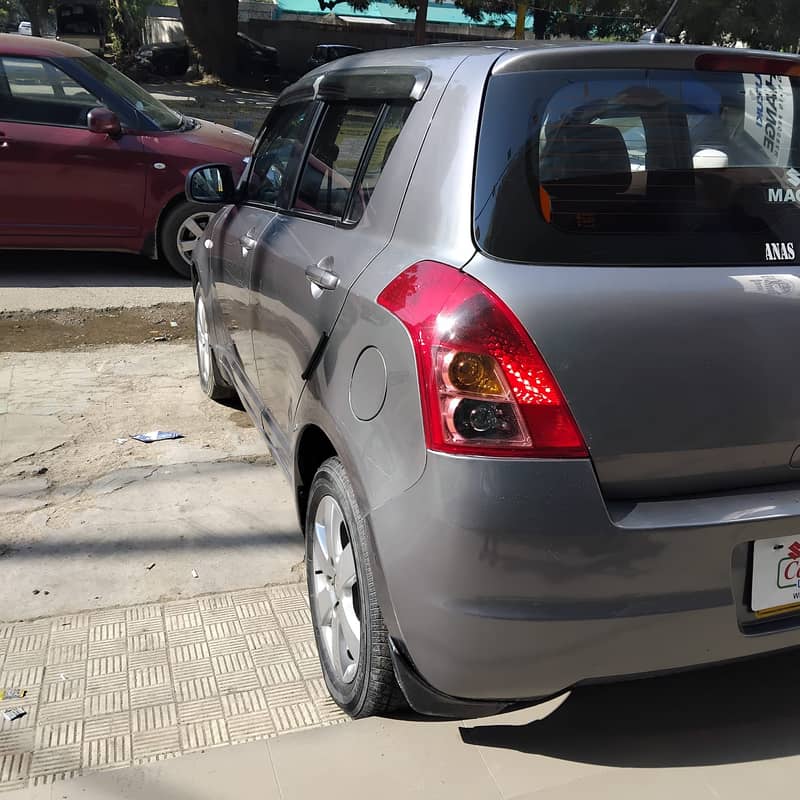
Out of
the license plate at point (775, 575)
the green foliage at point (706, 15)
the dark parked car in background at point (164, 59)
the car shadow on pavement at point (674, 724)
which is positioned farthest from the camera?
the green foliage at point (706, 15)

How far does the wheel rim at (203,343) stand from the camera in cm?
481

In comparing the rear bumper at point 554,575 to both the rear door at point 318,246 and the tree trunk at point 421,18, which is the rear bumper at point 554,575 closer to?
the rear door at point 318,246

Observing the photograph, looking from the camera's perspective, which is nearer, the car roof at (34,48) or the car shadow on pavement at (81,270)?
the car roof at (34,48)

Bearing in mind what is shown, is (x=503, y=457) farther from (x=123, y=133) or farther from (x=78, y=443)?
(x=123, y=133)

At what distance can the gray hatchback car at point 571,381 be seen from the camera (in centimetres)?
192

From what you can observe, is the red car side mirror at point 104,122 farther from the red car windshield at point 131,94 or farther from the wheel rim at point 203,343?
the wheel rim at point 203,343

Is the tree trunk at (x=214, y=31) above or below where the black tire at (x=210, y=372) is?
above

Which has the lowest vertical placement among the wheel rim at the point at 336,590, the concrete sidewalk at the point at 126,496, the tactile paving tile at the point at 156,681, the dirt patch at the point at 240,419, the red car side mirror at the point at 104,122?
the dirt patch at the point at 240,419

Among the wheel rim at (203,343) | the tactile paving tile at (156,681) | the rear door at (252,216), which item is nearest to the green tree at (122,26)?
the wheel rim at (203,343)

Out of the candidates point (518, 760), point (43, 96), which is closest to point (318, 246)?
point (518, 760)

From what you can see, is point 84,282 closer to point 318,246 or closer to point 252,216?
point 252,216

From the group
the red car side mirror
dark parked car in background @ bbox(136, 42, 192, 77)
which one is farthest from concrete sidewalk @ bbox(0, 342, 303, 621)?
dark parked car in background @ bbox(136, 42, 192, 77)

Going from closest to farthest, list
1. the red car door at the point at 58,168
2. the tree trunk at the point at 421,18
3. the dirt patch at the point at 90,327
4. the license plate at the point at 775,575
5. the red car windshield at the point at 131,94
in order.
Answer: the license plate at the point at 775,575 → the dirt patch at the point at 90,327 → the red car door at the point at 58,168 → the red car windshield at the point at 131,94 → the tree trunk at the point at 421,18

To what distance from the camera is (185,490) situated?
3.99m
